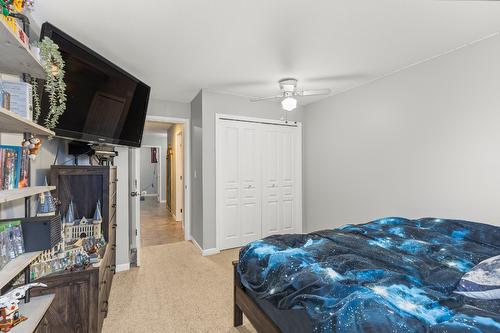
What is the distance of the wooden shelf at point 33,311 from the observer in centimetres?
117

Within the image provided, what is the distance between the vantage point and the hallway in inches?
167

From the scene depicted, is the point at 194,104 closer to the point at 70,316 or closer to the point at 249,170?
the point at 249,170

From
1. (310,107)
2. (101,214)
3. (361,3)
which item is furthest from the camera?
(310,107)

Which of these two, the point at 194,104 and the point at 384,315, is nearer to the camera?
the point at 384,315

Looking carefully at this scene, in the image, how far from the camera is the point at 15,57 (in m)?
1.27

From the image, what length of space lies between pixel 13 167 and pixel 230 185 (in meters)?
2.63

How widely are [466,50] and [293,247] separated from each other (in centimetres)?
250

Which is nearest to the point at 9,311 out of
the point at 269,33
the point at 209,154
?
the point at 269,33

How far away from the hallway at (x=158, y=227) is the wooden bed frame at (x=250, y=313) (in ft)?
8.23

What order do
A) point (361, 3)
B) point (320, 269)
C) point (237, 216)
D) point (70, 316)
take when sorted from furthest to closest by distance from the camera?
point (237, 216)
point (361, 3)
point (70, 316)
point (320, 269)

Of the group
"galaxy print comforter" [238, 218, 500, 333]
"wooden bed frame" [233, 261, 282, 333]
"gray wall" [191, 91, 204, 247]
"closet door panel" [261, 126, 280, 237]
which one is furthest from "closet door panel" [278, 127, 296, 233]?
"wooden bed frame" [233, 261, 282, 333]

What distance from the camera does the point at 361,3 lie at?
1713mm

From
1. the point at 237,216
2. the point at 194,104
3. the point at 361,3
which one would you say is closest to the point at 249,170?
the point at 237,216

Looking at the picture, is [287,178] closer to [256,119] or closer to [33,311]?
[256,119]
